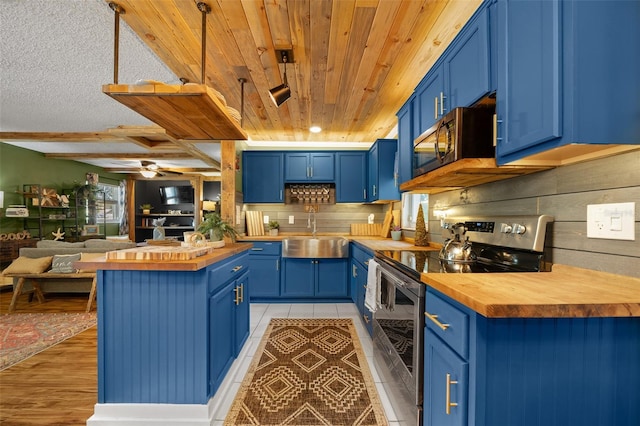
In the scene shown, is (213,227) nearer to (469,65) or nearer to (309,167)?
(469,65)

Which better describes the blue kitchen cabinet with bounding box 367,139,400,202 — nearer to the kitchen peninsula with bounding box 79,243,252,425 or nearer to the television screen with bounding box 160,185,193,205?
the kitchen peninsula with bounding box 79,243,252,425

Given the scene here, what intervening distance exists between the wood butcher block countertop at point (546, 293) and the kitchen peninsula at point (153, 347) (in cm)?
134

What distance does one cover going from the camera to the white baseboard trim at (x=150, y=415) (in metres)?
1.62

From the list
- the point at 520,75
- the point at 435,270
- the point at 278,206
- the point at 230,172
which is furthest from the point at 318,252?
the point at 520,75

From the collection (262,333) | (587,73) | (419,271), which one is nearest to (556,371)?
(419,271)

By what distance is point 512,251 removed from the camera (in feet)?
5.09

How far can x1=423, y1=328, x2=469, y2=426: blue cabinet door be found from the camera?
986 millimetres

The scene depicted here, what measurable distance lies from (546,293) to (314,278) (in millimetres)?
3147

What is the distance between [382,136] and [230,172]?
7.64ft

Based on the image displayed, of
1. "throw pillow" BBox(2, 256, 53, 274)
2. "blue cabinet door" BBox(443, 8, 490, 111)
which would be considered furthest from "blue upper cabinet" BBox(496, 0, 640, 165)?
"throw pillow" BBox(2, 256, 53, 274)

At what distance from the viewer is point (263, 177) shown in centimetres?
431

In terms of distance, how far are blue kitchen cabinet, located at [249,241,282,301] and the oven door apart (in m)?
2.02

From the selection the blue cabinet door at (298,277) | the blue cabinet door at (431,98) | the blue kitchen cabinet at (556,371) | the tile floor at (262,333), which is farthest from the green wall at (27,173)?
the blue kitchen cabinet at (556,371)

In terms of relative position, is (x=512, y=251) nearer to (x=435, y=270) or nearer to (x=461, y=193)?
(x=435, y=270)
